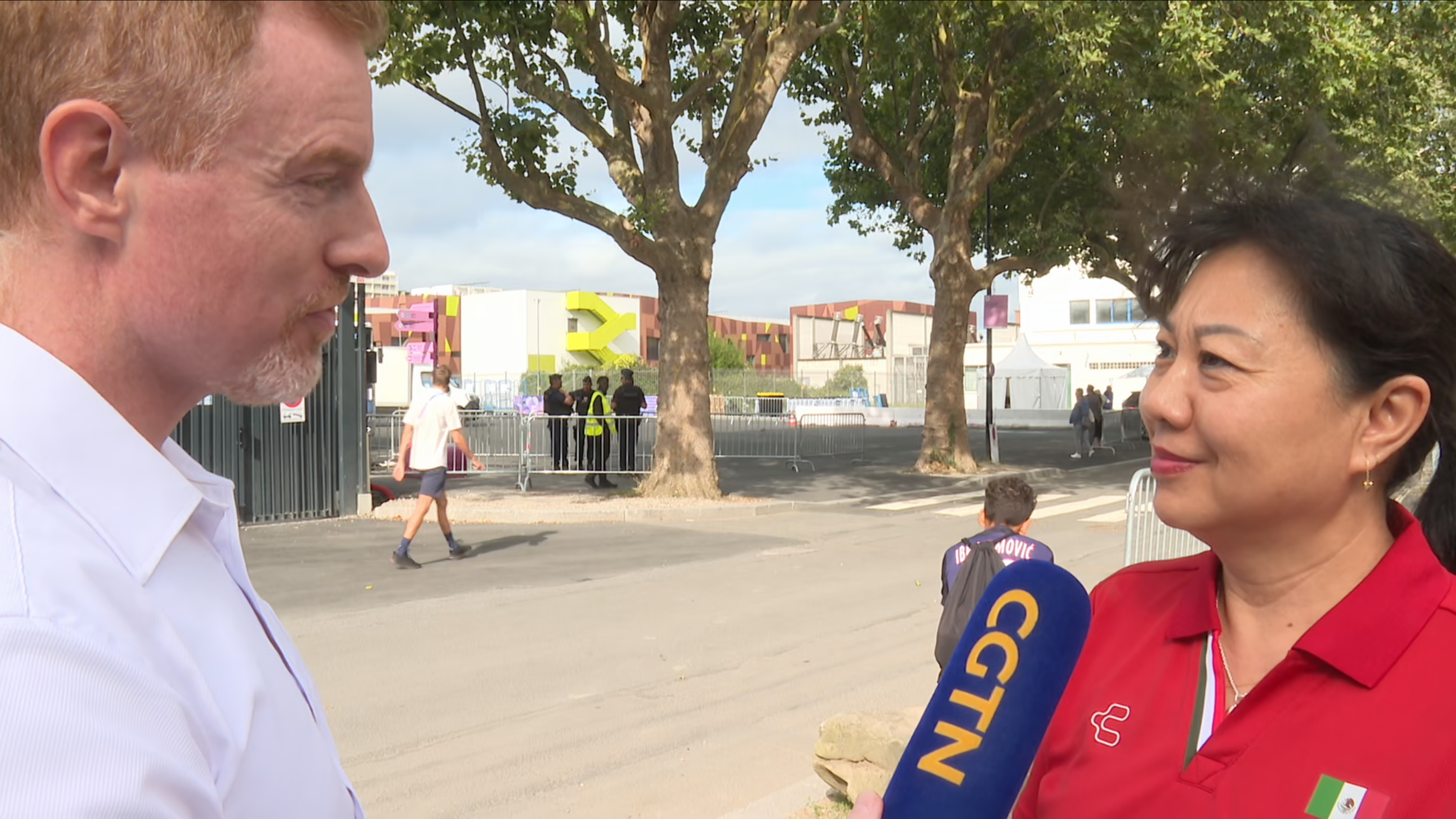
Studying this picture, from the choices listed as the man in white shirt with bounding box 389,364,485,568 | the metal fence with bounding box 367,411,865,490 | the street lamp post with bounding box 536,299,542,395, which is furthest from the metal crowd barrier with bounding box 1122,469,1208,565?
the street lamp post with bounding box 536,299,542,395

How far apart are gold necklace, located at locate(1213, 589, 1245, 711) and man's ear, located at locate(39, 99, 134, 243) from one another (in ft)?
5.59

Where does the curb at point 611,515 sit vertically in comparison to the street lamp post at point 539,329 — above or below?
below

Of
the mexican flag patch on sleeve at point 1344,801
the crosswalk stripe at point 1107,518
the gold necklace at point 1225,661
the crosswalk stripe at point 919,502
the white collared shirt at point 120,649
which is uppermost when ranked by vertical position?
the white collared shirt at point 120,649

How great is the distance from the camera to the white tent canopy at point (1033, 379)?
175 feet

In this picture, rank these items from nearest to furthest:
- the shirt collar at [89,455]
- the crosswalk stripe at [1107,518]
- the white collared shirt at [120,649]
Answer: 1. the white collared shirt at [120,649]
2. the shirt collar at [89,455]
3. the crosswalk stripe at [1107,518]

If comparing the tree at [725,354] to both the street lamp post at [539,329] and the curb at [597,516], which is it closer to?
the street lamp post at [539,329]

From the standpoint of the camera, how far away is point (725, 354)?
82.2 metres

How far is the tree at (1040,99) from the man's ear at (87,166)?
10.8m

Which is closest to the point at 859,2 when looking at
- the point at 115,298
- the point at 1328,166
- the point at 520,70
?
the point at 520,70

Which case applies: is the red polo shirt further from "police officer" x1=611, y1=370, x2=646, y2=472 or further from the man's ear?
"police officer" x1=611, y1=370, x2=646, y2=472

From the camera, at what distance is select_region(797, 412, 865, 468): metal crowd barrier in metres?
26.6

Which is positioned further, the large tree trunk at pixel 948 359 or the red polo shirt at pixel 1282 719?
the large tree trunk at pixel 948 359

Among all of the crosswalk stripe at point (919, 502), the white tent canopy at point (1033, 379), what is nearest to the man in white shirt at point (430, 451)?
the crosswalk stripe at point (919, 502)

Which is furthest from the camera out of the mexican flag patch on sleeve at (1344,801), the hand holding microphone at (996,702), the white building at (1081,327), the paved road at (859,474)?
the white building at (1081,327)
